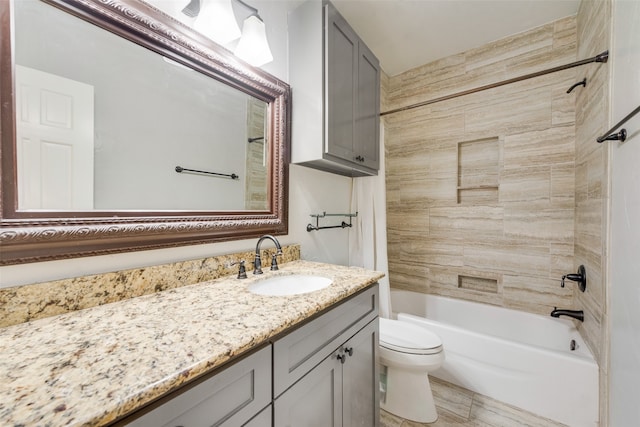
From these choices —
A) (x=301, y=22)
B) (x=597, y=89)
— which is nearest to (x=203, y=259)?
(x=301, y=22)

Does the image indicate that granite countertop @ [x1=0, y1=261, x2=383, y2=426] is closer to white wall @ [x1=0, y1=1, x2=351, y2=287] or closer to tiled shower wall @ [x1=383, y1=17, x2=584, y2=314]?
white wall @ [x1=0, y1=1, x2=351, y2=287]

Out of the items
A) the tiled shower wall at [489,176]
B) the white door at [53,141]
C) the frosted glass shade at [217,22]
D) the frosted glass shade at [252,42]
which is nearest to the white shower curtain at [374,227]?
the tiled shower wall at [489,176]

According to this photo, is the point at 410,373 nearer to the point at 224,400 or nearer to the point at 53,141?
the point at 224,400

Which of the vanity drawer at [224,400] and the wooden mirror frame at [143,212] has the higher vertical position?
the wooden mirror frame at [143,212]

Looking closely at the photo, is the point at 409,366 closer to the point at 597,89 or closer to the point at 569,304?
the point at 569,304

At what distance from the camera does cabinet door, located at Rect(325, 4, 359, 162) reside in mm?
1414

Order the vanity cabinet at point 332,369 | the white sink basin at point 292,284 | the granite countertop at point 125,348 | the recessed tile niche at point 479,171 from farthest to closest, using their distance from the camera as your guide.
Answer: the recessed tile niche at point 479,171, the white sink basin at point 292,284, the vanity cabinet at point 332,369, the granite countertop at point 125,348

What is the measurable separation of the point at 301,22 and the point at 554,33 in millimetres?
1943

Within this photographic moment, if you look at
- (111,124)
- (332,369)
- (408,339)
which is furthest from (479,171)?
(111,124)

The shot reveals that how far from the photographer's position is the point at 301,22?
58.5 inches

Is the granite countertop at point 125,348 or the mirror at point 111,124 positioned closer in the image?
the granite countertop at point 125,348

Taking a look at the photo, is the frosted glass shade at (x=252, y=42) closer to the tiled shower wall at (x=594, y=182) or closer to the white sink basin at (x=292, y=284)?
the white sink basin at (x=292, y=284)

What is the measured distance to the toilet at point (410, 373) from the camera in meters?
1.46

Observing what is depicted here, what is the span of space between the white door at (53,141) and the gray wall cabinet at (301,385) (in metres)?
0.69
